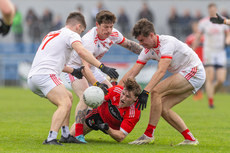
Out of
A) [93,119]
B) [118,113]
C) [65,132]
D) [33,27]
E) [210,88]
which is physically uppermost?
[118,113]

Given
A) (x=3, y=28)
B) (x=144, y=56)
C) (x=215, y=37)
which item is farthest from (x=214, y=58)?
(x=3, y=28)

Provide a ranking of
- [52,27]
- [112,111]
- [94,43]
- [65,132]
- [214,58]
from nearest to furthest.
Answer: [65,132] → [112,111] → [94,43] → [214,58] → [52,27]

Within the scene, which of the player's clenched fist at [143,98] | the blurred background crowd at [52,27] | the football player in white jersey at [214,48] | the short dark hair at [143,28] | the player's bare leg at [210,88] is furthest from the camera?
the blurred background crowd at [52,27]

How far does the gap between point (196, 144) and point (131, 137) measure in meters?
1.34

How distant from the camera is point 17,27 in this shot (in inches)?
1004

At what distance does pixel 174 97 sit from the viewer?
8.07 meters

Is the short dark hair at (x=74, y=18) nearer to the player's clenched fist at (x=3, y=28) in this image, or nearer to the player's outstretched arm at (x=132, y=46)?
the player's outstretched arm at (x=132, y=46)

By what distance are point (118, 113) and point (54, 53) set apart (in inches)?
58.6

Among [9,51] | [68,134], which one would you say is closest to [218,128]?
[68,134]

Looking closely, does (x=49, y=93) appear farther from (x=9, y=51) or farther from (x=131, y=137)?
(x=9, y=51)

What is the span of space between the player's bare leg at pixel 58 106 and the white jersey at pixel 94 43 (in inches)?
59.6

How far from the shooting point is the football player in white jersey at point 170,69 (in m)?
7.61

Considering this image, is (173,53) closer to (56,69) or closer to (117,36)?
(117,36)

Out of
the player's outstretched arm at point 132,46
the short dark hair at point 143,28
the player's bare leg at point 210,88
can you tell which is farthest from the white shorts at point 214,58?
the short dark hair at point 143,28
